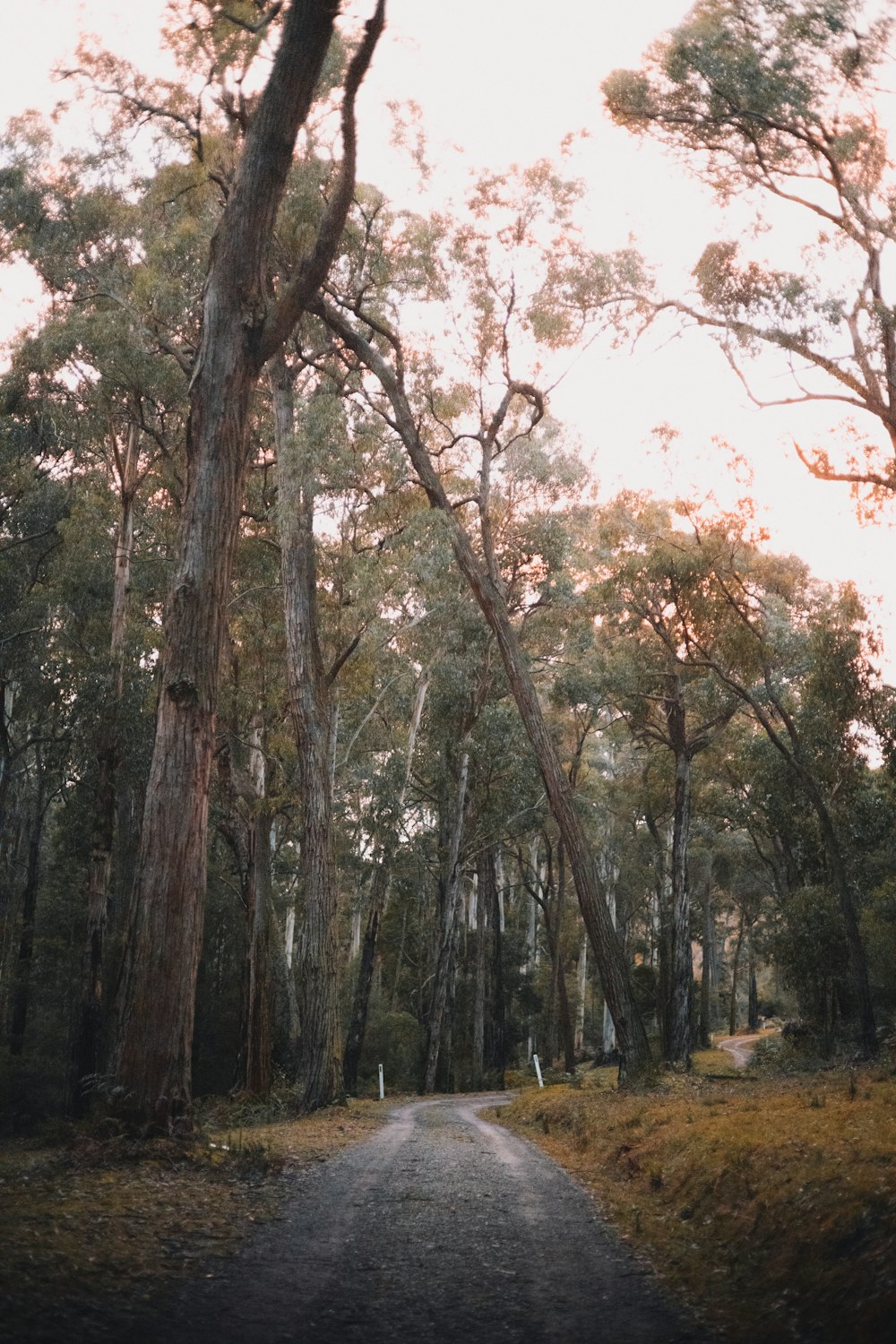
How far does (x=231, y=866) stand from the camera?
27.8m

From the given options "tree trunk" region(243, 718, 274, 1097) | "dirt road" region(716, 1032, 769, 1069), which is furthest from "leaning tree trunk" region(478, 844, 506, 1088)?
"tree trunk" region(243, 718, 274, 1097)

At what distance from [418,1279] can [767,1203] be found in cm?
187

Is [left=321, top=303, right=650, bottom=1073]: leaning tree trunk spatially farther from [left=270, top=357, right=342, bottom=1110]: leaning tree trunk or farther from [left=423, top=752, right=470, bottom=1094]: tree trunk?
[left=423, top=752, right=470, bottom=1094]: tree trunk

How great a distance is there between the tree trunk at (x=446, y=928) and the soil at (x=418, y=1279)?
748 inches

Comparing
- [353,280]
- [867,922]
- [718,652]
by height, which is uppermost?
[353,280]

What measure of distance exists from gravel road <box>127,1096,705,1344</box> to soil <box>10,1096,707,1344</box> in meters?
0.01

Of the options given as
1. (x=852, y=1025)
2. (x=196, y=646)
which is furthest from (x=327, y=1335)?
(x=852, y=1025)

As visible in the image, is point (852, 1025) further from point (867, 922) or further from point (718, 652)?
point (718, 652)

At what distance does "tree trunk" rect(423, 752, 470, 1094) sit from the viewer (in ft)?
86.4

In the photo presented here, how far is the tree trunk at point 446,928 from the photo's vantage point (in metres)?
26.3

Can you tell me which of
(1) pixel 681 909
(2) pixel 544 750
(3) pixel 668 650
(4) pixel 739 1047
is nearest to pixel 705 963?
(4) pixel 739 1047

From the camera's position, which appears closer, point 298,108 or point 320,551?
point 298,108

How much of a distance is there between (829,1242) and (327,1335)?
214cm

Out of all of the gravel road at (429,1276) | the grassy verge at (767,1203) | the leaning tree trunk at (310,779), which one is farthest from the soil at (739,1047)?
the gravel road at (429,1276)
